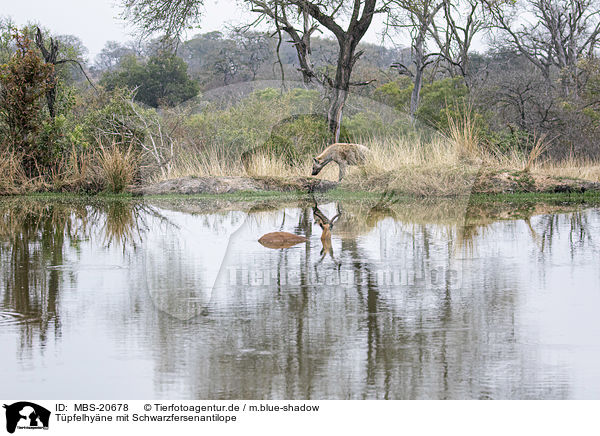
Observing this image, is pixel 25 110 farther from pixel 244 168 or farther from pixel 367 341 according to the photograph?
pixel 367 341

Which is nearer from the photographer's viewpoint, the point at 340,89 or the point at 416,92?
the point at 340,89

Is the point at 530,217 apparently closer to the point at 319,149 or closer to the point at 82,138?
the point at 319,149

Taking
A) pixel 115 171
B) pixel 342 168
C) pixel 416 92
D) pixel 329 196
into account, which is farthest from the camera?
pixel 416 92

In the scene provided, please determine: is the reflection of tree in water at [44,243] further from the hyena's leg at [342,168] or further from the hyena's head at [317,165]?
the hyena's leg at [342,168]

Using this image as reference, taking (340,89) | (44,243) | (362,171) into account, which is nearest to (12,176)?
(362,171)

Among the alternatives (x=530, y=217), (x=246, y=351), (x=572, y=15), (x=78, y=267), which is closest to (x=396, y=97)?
Result: (x=572, y=15)

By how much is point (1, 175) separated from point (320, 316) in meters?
14.3

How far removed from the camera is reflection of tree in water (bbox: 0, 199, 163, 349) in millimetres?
5496

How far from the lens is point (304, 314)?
5359 mm

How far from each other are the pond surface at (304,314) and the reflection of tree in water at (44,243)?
0.10 ft
